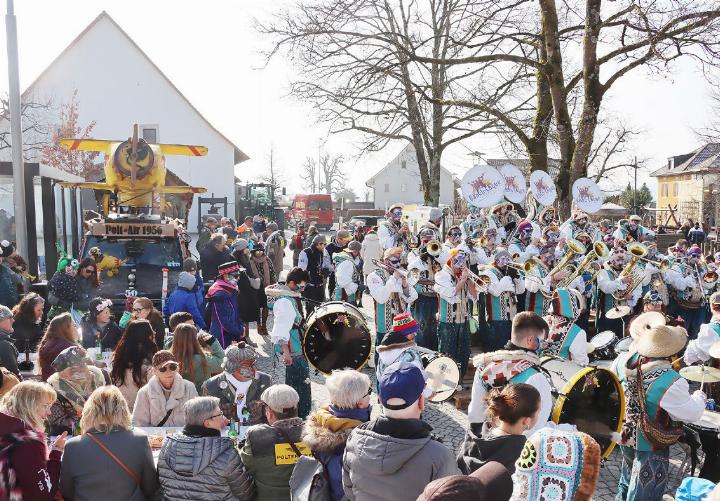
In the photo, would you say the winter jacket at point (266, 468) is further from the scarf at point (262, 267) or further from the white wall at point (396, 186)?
the white wall at point (396, 186)

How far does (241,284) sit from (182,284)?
252 centimetres

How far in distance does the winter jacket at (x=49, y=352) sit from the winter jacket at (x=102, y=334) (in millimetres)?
999

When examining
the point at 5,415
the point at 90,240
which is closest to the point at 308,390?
the point at 5,415

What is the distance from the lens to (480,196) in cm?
1313

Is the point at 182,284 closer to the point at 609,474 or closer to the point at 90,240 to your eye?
the point at 90,240

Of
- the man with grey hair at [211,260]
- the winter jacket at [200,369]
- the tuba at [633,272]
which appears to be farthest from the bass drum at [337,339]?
the man with grey hair at [211,260]

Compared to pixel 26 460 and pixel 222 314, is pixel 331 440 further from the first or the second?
pixel 222 314

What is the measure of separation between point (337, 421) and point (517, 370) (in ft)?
4.84

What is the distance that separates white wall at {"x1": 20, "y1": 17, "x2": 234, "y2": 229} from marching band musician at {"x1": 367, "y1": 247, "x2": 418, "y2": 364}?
29147mm

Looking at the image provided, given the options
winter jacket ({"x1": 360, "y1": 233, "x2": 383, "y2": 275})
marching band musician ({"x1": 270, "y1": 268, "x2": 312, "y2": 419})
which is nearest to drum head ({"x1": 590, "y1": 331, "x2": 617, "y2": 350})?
marching band musician ({"x1": 270, "y1": 268, "x2": 312, "y2": 419})

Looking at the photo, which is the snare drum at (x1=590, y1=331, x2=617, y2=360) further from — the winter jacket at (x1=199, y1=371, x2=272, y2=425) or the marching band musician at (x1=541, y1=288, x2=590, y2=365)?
the winter jacket at (x1=199, y1=371, x2=272, y2=425)

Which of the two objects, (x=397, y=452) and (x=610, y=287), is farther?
(x=610, y=287)

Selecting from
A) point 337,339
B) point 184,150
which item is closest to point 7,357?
point 337,339

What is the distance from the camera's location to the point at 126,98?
36.3 meters
